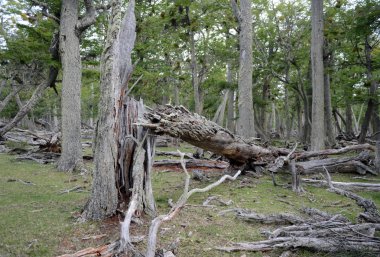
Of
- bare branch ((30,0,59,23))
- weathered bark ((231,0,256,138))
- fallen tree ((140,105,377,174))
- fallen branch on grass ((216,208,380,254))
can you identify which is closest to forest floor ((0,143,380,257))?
fallen branch on grass ((216,208,380,254))

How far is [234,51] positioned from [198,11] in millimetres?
4757

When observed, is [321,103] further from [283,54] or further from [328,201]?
[283,54]


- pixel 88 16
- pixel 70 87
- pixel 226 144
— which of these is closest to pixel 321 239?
pixel 226 144

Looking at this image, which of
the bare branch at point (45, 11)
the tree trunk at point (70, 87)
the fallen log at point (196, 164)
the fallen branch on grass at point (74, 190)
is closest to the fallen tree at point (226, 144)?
the fallen log at point (196, 164)

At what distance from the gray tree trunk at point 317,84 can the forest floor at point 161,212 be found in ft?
8.06

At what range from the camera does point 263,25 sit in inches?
832

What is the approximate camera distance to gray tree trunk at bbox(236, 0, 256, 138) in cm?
1087

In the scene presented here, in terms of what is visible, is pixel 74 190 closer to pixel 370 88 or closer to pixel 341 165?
pixel 341 165

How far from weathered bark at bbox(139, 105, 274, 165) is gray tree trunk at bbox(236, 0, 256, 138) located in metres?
2.11

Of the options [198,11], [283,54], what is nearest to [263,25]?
[283,54]

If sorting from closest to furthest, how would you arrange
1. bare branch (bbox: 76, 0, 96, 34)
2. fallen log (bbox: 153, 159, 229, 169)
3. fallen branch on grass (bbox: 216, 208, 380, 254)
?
fallen branch on grass (bbox: 216, 208, 380, 254), bare branch (bbox: 76, 0, 96, 34), fallen log (bbox: 153, 159, 229, 169)

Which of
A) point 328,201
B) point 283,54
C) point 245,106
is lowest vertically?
point 328,201

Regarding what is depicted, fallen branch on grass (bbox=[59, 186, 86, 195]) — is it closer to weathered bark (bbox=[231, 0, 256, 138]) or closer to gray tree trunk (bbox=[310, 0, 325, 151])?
weathered bark (bbox=[231, 0, 256, 138])

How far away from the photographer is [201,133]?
682 cm
